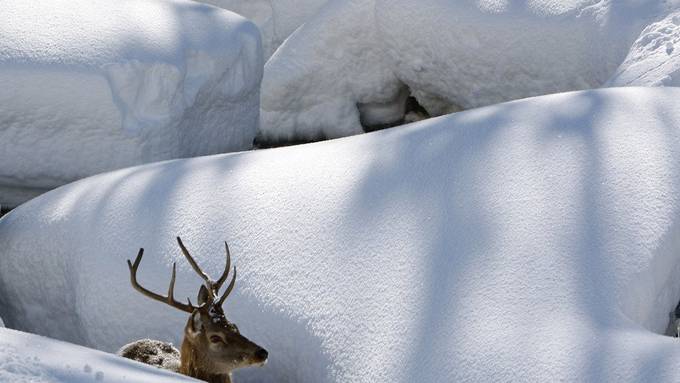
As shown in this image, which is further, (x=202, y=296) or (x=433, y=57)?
(x=433, y=57)

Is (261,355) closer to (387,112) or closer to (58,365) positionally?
(58,365)

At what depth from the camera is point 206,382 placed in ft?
8.96

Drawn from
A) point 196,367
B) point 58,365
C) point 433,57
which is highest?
point 433,57

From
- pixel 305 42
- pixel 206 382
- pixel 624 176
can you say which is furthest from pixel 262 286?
pixel 305 42

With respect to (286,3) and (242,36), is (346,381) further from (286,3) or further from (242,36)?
(286,3)

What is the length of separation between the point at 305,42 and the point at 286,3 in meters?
1.10

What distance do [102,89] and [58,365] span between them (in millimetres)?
2619

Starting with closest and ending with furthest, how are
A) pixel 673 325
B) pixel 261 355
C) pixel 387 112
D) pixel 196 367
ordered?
pixel 261 355
pixel 196 367
pixel 673 325
pixel 387 112

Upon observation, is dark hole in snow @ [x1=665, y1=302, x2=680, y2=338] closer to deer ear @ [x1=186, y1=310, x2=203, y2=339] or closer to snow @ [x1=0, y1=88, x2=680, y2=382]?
snow @ [x1=0, y1=88, x2=680, y2=382]

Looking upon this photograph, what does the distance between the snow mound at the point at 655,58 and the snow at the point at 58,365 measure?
8.79ft

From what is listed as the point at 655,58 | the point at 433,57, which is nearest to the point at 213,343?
the point at 655,58

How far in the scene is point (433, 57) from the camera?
580 cm

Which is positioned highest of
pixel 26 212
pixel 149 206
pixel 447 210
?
pixel 447 210

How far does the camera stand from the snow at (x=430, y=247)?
260 centimetres
